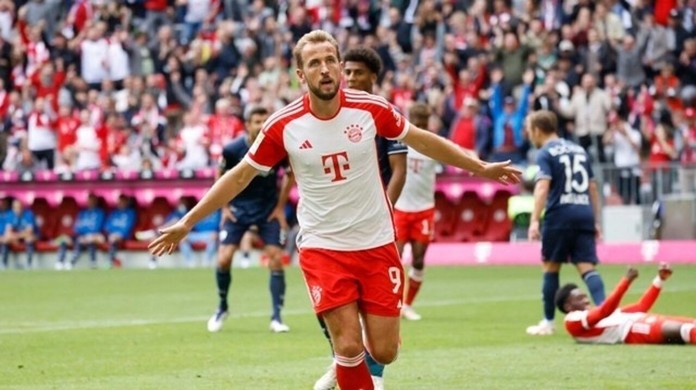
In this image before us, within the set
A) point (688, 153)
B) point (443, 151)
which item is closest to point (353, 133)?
point (443, 151)

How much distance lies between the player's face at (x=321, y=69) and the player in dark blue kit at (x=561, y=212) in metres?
6.51

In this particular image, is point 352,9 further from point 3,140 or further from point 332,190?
point 332,190

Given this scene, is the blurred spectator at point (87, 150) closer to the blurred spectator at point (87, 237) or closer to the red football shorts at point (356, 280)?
the blurred spectator at point (87, 237)

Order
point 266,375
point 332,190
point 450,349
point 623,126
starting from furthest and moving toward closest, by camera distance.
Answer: point 623,126, point 450,349, point 266,375, point 332,190

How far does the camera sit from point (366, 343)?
32.8 ft

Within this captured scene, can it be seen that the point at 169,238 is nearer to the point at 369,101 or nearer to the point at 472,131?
the point at 369,101

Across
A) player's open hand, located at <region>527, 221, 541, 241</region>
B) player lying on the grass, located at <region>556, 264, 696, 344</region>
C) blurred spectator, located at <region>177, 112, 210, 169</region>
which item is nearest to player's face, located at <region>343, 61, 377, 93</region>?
player's open hand, located at <region>527, 221, 541, 241</region>

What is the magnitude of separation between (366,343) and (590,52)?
2101 centimetres

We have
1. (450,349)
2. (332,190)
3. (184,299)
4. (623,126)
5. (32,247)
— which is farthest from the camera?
(32,247)

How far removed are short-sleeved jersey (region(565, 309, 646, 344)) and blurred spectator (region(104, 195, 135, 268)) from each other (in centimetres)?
1847

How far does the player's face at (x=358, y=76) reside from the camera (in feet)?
42.2

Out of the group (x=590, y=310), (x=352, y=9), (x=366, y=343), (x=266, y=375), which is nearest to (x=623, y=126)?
(x=352, y=9)

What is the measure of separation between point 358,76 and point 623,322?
142 inches

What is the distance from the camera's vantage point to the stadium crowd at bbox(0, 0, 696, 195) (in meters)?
29.0
